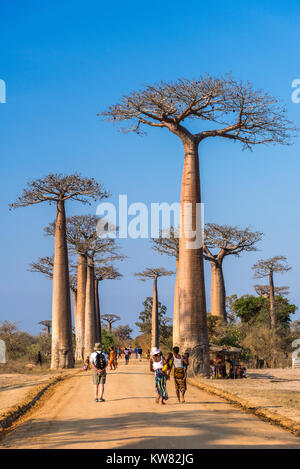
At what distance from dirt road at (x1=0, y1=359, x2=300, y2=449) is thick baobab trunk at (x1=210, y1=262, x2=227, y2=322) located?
2795cm

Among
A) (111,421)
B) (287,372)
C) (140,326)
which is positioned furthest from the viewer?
(140,326)

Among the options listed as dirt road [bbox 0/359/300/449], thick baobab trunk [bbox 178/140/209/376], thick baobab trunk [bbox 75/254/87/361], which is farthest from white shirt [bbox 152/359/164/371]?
thick baobab trunk [bbox 75/254/87/361]

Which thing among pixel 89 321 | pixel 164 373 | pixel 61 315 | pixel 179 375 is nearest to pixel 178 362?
pixel 179 375

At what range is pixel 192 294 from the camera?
64.0ft

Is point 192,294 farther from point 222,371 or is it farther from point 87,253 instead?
point 87,253

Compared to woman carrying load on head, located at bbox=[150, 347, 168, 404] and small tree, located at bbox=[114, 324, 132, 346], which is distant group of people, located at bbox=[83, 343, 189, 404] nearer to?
woman carrying load on head, located at bbox=[150, 347, 168, 404]

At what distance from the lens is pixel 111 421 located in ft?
28.7

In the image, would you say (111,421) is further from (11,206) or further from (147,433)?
(11,206)

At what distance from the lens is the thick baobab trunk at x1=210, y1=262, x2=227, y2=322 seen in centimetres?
4003

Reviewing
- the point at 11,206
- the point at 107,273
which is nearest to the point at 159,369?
the point at 11,206

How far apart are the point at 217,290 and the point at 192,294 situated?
21201mm

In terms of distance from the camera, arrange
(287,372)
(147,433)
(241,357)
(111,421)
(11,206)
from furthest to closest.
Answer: (241,357)
(11,206)
(287,372)
(111,421)
(147,433)

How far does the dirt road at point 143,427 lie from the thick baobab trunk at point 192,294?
7.20 meters

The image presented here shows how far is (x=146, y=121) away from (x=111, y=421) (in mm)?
14422
